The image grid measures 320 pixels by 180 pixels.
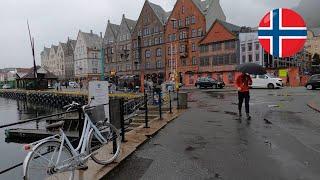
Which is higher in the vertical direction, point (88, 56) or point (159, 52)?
point (88, 56)

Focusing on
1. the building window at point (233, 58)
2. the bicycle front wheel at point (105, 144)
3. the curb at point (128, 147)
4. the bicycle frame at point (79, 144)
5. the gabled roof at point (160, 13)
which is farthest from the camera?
the gabled roof at point (160, 13)

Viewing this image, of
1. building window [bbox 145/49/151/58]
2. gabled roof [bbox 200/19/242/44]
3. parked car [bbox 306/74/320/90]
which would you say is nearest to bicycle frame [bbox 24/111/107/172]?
parked car [bbox 306/74/320/90]

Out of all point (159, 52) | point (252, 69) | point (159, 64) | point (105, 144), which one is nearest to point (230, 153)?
point (105, 144)

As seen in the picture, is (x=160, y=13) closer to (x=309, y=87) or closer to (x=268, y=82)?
(x=268, y=82)

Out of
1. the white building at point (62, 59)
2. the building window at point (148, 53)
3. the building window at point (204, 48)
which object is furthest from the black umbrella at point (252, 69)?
the white building at point (62, 59)

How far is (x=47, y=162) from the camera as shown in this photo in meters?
4.94

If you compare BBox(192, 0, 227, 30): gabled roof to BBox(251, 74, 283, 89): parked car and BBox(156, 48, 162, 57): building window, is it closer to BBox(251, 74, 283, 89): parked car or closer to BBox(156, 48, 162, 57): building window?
BBox(156, 48, 162, 57): building window

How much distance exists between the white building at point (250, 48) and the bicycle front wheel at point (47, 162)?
188ft

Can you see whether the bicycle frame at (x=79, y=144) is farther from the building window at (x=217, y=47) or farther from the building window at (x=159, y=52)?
the building window at (x=159, y=52)

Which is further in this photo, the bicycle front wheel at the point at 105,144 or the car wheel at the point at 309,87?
the car wheel at the point at 309,87

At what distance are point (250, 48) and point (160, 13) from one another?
3164 centimetres

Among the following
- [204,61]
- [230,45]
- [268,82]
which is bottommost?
[268,82]

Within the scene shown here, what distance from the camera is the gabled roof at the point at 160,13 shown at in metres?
81.4

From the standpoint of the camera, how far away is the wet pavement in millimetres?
6051
